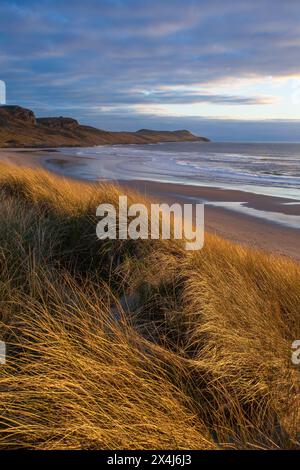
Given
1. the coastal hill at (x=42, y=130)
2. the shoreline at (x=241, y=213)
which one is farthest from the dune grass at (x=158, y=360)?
the coastal hill at (x=42, y=130)

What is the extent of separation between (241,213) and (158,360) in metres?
10.8

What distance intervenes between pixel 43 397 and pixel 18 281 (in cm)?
182

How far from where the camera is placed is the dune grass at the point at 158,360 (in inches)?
93.2

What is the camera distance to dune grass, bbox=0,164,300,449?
7.77 feet

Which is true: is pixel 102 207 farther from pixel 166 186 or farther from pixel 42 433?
pixel 166 186

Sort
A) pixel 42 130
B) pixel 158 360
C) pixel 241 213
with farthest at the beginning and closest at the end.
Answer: pixel 42 130 < pixel 241 213 < pixel 158 360

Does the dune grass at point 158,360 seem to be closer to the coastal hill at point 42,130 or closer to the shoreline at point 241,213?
the shoreline at point 241,213

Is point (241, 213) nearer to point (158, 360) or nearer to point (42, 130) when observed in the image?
point (158, 360)

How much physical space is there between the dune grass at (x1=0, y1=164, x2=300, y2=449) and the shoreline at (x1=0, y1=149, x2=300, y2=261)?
403 centimetres

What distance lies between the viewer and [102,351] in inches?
110

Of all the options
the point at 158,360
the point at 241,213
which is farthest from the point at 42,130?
the point at 158,360

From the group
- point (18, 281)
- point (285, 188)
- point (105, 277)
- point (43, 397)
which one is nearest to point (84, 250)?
point (105, 277)

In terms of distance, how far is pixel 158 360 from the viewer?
2.88m

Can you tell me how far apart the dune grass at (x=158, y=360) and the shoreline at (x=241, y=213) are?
403 cm
